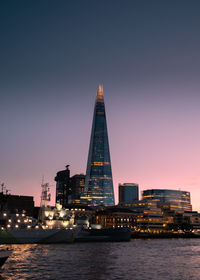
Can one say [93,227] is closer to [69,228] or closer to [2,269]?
[69,228]

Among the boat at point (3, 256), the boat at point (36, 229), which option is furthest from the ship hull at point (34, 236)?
the boat at point (3, 256)

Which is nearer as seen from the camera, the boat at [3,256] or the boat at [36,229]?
the boat at [3,256]

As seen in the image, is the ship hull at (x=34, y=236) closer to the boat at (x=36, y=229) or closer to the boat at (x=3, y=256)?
the boat at (x=36, y=229)

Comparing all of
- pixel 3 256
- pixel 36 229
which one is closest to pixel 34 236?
pixel 36 229

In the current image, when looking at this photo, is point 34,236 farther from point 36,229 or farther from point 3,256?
point 3,256

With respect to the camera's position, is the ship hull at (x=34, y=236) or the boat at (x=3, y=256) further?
the ship hull at (x=34, y=236)

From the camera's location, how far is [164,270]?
49531mm

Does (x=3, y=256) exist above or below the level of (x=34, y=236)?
above

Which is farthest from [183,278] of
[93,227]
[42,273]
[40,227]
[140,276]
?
[93,227]

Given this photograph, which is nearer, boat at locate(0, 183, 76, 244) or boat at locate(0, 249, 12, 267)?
boat at locate(0, 249, 12, 267)

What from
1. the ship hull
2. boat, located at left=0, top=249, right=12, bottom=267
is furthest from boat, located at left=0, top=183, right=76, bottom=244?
boat, located at left=0, top=249, right=12, bottom=267

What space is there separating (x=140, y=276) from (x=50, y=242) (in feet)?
246

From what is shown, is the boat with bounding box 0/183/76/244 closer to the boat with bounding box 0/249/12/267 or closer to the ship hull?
the ship hull

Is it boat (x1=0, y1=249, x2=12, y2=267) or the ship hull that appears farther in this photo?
the ship hull
